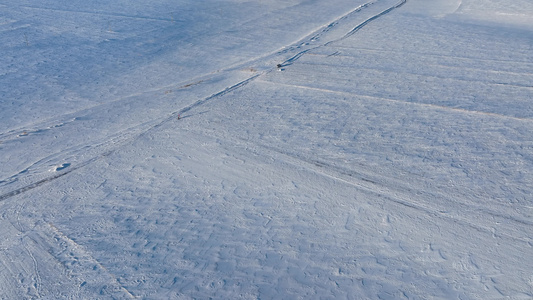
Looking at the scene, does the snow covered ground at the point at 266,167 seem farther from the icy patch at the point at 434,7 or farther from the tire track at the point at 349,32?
the icy patch at the point at 434,7

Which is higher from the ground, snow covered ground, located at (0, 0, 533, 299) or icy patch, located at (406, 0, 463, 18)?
snow covered ground, located at (0, 0, 533, 299)

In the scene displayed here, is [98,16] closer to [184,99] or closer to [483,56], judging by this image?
[184,99]

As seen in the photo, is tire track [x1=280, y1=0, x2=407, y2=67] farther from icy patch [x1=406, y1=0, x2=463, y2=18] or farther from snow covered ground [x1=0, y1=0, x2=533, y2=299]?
icy patch [x1=406, y1=0, x2=463, y2=18]

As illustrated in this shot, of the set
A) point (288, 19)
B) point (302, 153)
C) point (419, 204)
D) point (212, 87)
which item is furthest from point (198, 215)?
point (288, 19)

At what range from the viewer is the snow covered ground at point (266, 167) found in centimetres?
406

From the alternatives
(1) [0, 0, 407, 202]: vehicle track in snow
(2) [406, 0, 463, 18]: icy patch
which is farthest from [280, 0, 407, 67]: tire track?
(2) [406, 0, 463, 18]: icy patch

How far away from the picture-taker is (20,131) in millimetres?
6430

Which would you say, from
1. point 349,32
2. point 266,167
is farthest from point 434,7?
point 266,167

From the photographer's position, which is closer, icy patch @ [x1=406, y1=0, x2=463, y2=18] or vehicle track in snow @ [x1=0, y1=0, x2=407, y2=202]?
vehicle track in snow @ [x1=0, y1=0, x2=407, y2=202]

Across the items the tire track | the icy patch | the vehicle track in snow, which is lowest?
the icy patch

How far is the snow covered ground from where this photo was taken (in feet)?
13.3

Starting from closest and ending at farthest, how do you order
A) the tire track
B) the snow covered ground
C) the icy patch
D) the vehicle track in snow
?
the snow covered ground < the vehicle track in snow < the tire track < the icy patch

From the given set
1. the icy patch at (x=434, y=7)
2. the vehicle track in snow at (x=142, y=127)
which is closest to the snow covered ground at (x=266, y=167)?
the vehicle track in snow at (x=142, y=127)

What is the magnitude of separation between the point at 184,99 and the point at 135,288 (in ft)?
13.8
